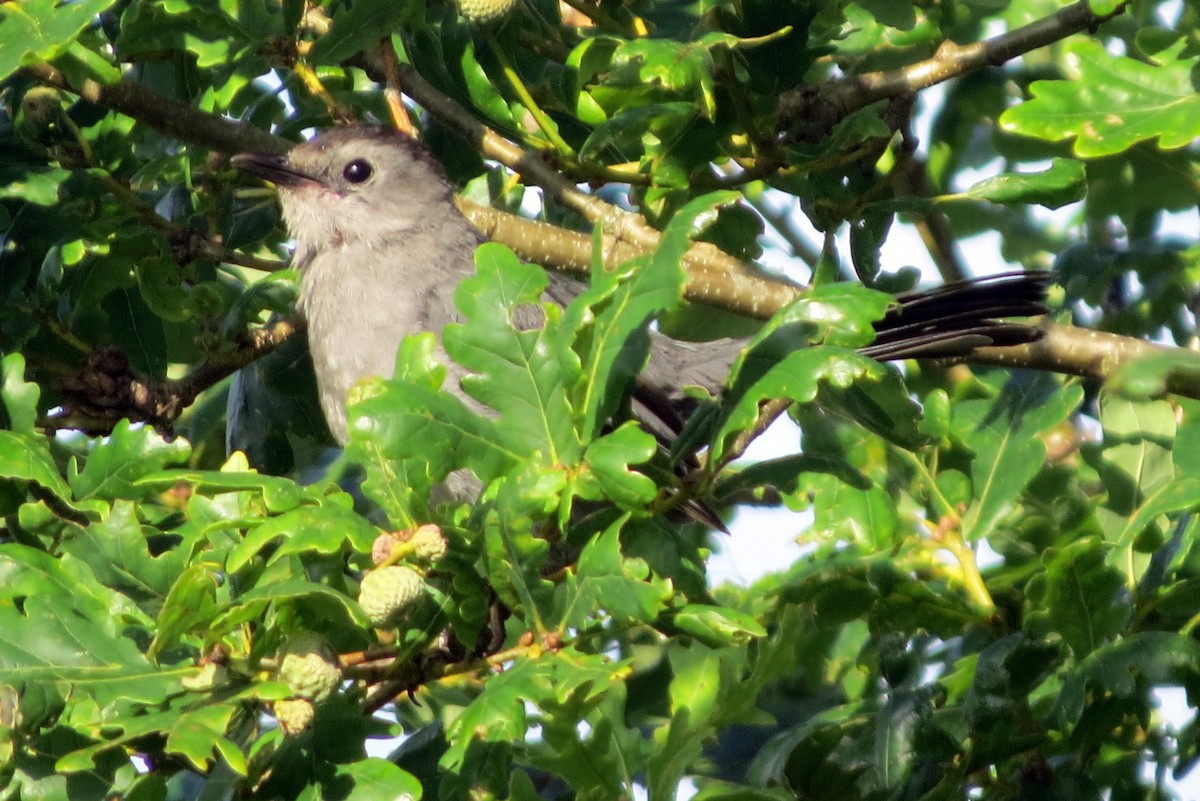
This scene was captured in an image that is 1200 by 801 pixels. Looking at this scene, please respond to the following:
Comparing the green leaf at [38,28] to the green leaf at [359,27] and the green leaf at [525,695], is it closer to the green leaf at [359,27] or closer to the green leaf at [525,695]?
the green leaf at [359,27]

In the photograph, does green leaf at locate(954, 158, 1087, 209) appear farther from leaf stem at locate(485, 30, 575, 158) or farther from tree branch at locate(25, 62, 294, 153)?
tree branch at locate(25, 62, 294, 153)

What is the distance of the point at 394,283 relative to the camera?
14.1 feet

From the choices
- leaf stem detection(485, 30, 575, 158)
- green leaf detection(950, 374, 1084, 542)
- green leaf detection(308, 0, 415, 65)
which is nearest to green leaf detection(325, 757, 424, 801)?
green leaf detection(950, 374, 1084, 542)

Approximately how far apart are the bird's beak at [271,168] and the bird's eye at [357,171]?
377mm

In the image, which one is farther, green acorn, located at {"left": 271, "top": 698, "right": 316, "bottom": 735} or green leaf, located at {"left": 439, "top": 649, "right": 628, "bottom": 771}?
green acorn, located at {"left": 271, "top": 698, "right": 316, "bottom": 735}

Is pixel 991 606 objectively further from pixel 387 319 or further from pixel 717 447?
pixel 387 319

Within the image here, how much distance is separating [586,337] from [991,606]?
0.93m

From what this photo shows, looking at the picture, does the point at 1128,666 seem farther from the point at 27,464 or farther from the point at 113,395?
the point at 113,395

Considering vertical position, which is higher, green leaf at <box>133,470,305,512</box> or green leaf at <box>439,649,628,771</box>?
green leaf at <box>133,470,305,512</box>

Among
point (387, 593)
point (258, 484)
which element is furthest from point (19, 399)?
point (387, 593)

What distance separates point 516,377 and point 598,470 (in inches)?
7.8

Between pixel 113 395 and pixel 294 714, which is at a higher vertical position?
pixel 294 714

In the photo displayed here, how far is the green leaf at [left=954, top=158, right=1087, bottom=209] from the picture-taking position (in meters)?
2.93

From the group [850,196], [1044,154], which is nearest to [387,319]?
[850,196]
